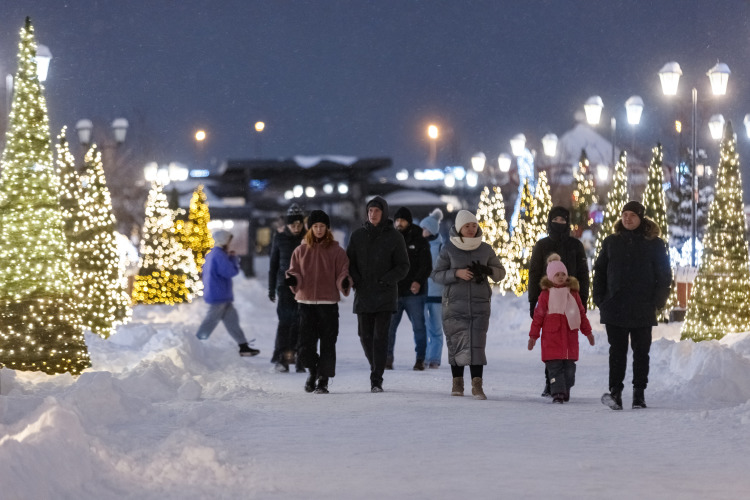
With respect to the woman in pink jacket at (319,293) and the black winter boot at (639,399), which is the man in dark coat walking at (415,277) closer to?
the woman in pink jacket at (319,293)

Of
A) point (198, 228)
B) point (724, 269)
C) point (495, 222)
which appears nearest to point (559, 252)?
point (724, 269)

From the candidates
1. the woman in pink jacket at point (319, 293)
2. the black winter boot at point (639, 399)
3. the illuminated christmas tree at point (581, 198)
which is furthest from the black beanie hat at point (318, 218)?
the illuminated christmas tree at point (581, 198)

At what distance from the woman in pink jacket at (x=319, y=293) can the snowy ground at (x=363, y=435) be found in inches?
17.2

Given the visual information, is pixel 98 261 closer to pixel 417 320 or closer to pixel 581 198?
pixel 417 320

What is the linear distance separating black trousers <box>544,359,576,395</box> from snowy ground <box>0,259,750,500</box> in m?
0.19

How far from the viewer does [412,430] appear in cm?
911

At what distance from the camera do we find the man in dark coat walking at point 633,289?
35.2 feet

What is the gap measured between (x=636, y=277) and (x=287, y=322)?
5521 mm

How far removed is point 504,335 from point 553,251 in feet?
35.5

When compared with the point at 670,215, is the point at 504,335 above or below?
below

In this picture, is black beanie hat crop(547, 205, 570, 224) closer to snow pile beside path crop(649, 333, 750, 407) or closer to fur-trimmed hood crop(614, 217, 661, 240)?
fur-trimmed hood crop(614, 217, 661, 240)

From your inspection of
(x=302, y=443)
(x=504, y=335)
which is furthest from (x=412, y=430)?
(x=504, y=335)

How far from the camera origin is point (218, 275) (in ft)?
57.5

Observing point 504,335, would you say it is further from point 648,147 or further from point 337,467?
point 648,147
